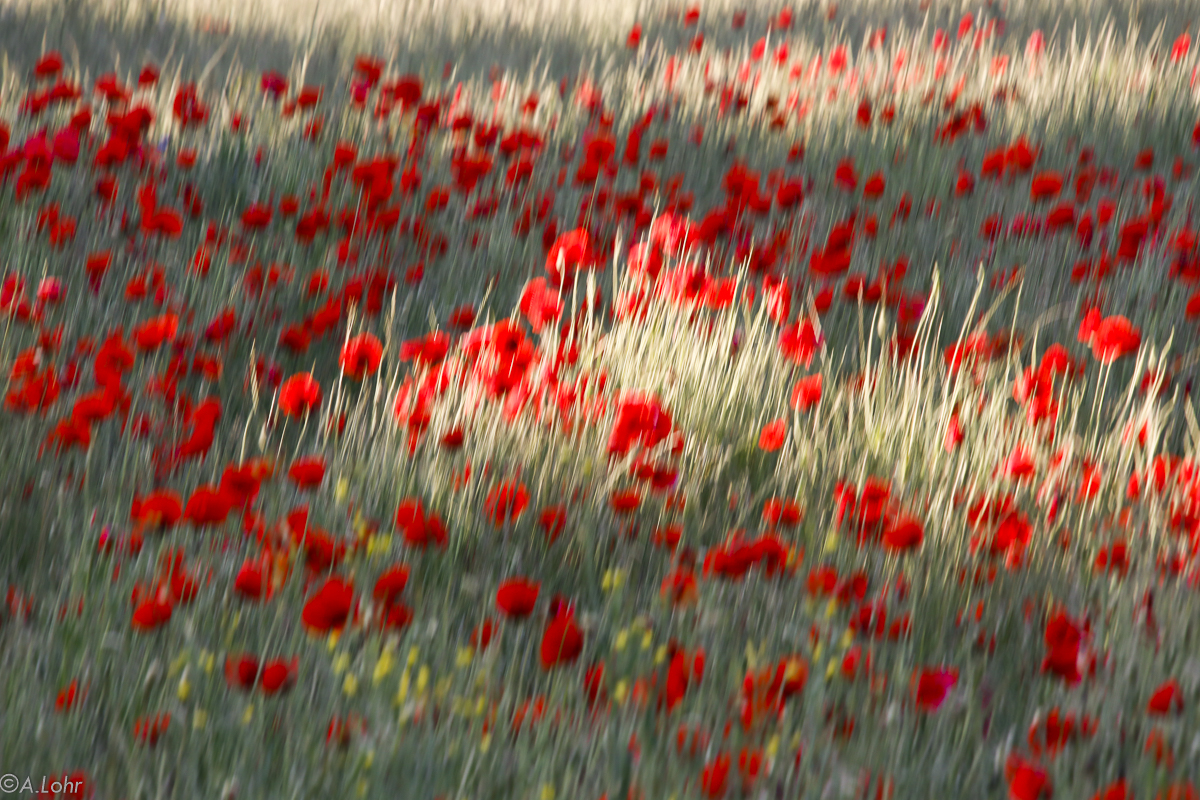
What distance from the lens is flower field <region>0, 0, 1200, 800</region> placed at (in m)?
1.39

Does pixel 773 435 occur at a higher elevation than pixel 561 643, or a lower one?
higher

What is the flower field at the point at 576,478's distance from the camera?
1393 millimetres

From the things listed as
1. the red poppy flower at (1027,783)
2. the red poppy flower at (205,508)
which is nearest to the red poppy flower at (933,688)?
the red poppy flower at (1027,783)

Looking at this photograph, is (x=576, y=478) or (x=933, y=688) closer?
(x=933, y=688)

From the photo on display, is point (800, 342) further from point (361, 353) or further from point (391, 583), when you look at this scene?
point (391, 583)

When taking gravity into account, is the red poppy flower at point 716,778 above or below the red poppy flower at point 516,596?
below

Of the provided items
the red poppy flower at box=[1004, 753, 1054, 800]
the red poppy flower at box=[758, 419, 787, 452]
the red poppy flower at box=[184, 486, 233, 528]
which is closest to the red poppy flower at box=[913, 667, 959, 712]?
the red poppy flower at box=[1004, 753, 1054, 800]

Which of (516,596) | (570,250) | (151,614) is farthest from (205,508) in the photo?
(570,250)

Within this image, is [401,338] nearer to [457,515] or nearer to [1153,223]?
[457,515]

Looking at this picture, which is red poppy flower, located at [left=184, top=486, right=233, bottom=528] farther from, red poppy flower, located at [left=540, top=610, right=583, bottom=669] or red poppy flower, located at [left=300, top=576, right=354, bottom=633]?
red poppy flower, located at [left=540, top=610, right=583, bottom=669]

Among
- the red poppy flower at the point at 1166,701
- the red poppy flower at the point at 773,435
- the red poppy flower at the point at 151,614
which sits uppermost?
the red poppy flower at the point at 773,435

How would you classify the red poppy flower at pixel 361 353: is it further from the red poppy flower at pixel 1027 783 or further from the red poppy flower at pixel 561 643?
the red poppy flower at pixel 1027 783

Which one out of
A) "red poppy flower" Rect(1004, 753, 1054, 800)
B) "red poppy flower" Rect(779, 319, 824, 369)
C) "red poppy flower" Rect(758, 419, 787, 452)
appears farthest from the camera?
"red poppy flower" Rect(779, 319, 824, 369)

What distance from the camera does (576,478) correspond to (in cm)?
200
